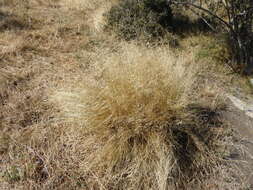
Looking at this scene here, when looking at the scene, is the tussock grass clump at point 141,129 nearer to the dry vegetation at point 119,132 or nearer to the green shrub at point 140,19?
the dry vegetation at point 119,132

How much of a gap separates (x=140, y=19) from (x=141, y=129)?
2.76 meters

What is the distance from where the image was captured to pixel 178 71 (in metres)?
2.29

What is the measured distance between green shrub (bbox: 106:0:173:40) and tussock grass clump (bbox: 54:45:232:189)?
1.85 meters

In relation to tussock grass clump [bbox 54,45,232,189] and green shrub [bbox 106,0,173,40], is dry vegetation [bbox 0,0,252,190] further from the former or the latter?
green shrub [bbox 106,0,173,40]

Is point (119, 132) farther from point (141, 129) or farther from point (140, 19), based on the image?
point (140, 19)

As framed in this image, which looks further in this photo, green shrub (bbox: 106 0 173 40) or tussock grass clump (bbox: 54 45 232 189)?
green shrub (bbox: 106 0 173 40)

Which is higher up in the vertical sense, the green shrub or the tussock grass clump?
the green shrub

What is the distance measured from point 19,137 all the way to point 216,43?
3.20m

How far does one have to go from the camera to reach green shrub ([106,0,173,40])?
4.05 meters

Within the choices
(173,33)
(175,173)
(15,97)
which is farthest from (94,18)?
(175,173)

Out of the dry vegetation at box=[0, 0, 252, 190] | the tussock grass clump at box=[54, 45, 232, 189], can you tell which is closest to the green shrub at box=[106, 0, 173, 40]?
the dry vegetation at box=[0, 0, 252, 190]

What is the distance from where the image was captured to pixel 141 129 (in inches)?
76.6

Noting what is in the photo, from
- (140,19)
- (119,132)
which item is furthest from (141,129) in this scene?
(140,19)

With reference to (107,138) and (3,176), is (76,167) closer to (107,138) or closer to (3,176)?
(107,138)
